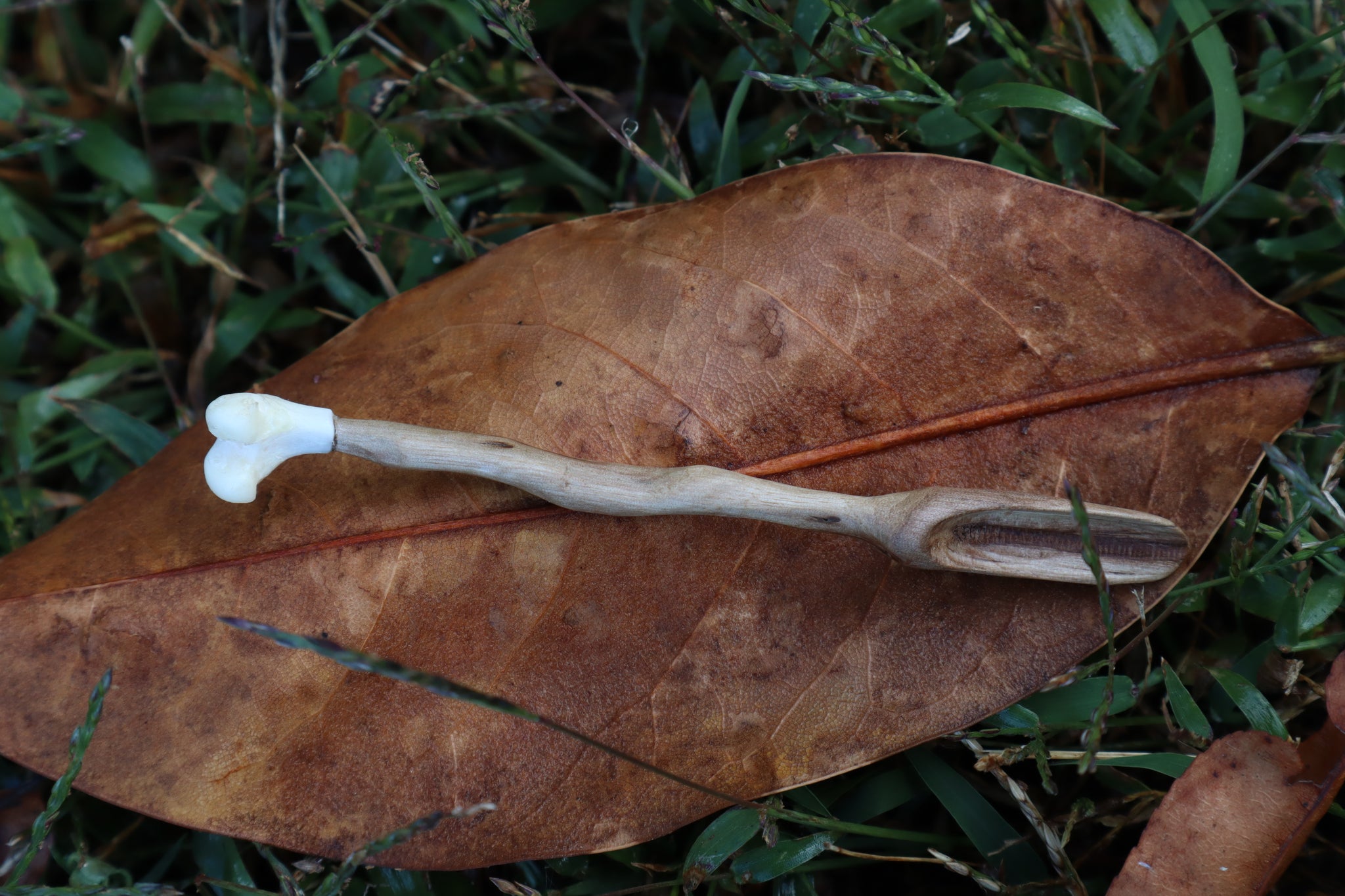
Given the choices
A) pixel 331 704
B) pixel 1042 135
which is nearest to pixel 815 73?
pixel 1042 135

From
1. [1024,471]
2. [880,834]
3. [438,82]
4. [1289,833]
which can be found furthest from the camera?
[438,82]

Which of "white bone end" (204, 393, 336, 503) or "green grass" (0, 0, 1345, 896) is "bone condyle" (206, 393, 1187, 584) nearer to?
"white bone end" (204, 393, 336, 503)

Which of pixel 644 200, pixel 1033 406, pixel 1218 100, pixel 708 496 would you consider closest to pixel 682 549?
pixel 708 496

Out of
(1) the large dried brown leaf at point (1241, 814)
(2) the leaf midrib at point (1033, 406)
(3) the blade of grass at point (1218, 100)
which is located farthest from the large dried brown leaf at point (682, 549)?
(3) the blade of grass at point (1218, 100)

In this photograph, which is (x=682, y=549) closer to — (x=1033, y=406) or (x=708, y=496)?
(x=708, y=496)

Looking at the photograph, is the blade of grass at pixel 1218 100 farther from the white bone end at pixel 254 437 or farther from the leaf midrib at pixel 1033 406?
the white bone end at pixel 254 437

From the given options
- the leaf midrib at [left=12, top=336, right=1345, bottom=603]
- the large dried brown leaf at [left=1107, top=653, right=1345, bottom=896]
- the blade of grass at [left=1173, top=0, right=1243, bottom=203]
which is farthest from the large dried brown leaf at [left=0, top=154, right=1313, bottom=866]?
the blade of grass at [left=1173, top=0, right=1243, bottom=203]

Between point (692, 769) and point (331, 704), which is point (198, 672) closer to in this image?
point (331, 704)
